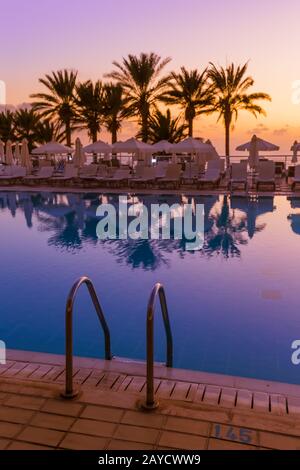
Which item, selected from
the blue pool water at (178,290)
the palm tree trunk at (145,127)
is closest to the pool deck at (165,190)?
the blue pool water at (178,290)

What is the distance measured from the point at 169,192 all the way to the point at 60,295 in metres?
11.8

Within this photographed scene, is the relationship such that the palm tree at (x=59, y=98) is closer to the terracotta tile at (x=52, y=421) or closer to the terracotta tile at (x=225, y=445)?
the terracotta tile at (x=52, y=421)

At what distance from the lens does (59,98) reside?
108ft

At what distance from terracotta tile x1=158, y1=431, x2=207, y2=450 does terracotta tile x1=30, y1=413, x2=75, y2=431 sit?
66 centimetres

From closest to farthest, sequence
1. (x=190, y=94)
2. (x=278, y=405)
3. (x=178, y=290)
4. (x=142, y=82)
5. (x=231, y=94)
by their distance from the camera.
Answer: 1. (x=278, y=405)
2. (x=178, y=290)
3. (x=142, y=82)
4. (x=231, y=94)
5. (x=190, y=94)

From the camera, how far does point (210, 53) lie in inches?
1169

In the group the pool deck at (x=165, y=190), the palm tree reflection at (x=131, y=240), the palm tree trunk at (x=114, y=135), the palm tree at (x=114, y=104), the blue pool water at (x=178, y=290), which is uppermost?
the palm tree at (x=114, y=104)

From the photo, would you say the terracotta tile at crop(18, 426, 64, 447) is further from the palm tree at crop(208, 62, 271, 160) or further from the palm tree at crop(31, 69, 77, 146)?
the palm tree at crop(31, 69, 77, 146)

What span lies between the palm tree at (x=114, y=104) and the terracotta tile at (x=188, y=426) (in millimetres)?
29742

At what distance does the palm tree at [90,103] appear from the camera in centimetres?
3156

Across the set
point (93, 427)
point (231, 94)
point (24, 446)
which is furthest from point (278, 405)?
point (231, 94)

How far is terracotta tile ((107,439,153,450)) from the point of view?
295 cm

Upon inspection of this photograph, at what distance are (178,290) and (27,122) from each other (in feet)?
108

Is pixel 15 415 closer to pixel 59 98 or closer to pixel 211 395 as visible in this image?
pixel 211 395
